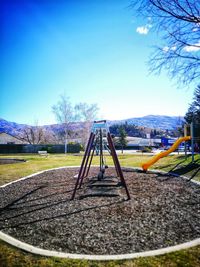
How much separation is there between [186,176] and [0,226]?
843 cm

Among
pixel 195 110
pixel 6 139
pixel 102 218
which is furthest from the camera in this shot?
pixel 6 139

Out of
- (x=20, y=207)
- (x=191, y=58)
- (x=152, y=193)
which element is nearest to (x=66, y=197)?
(x=20, y=207)

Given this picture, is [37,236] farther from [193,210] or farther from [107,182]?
[107,182]

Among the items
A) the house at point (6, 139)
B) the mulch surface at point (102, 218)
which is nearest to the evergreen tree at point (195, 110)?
the mulch surface at point (102, 218)

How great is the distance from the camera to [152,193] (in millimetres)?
A: 7512

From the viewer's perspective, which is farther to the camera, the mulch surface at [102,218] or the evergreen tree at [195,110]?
the evergreen tree at [195,110]

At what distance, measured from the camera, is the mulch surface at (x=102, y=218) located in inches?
163

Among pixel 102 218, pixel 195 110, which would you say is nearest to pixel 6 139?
pixel 195 110

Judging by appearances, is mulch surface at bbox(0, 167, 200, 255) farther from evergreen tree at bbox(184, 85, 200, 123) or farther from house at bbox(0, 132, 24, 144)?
house at bbox(0, 132, 24, 144)

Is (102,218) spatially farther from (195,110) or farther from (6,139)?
(6,139)

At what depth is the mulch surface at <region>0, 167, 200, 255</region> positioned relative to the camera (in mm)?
4141

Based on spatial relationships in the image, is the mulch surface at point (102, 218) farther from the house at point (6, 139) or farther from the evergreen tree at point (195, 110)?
the house at point (6, 139)

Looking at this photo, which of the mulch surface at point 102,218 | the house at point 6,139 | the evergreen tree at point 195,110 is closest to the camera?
the mulch surface at point 102,218

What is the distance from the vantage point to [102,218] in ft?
17.5
